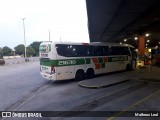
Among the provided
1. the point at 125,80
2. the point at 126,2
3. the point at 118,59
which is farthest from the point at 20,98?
the point at 118,59

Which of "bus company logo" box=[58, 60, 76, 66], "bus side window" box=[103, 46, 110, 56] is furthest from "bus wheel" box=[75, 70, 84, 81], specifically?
"bus side window" box=[103, 46, 110, 56]

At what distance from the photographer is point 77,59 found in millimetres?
13031

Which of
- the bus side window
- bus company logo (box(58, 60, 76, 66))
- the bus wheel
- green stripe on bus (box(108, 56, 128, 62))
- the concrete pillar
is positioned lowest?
the bus wheel

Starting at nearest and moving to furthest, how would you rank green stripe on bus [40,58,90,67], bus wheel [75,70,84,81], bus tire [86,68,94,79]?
green stripe on bus [40,58,90,67]
bus wheel [75,70,84,81]
bus tire [86,68,94,79]

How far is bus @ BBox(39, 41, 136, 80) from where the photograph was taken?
11822mm

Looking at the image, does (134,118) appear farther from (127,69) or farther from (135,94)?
(127,69)

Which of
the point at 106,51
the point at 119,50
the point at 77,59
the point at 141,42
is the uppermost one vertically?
the point at 141,42

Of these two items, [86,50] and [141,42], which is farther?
[141,42]

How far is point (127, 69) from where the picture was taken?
19.0 meters

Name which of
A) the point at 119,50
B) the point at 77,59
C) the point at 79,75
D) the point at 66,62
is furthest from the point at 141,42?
the point at 66,62

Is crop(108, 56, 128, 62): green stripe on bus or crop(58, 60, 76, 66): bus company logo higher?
crop(108, 56, 128, 62): green stripe on bus

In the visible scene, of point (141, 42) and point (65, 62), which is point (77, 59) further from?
point (141, 42)

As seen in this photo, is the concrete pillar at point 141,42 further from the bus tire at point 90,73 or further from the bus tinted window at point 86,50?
the bus tire at point 90,73

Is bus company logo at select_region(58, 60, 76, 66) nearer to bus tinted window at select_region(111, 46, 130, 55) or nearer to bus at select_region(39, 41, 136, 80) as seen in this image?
bus at select_region(39, 41, 136, 80)
